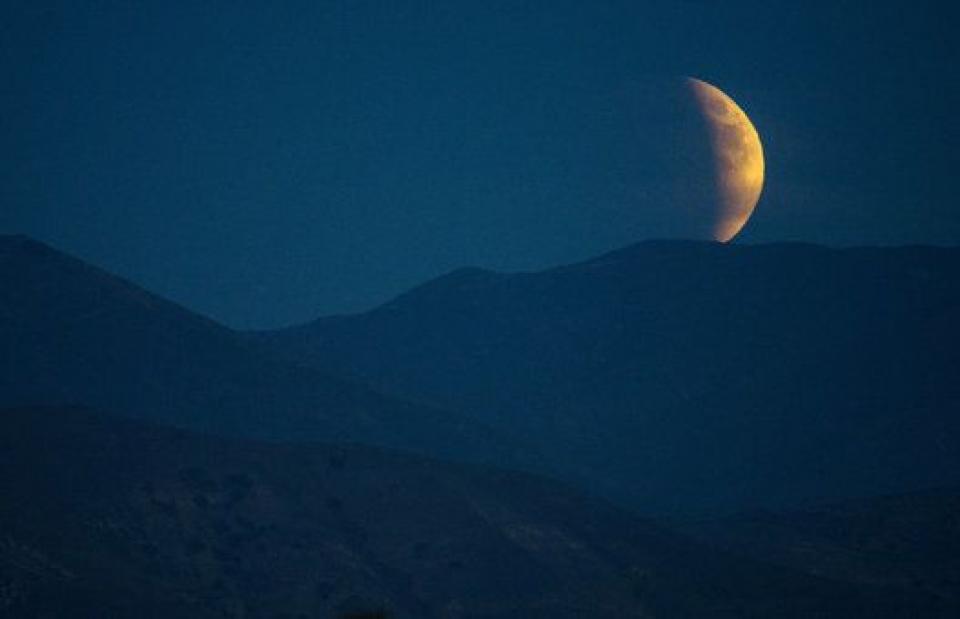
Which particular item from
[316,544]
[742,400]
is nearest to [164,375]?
[316,544]

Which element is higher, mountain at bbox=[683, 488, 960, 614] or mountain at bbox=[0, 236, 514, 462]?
mountain at bbox=[0, 236, 514, 462]

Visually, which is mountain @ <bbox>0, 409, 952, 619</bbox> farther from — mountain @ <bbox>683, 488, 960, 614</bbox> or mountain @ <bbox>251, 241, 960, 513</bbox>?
mountain @ <bbox>251, 241, 960, 513</bbox>

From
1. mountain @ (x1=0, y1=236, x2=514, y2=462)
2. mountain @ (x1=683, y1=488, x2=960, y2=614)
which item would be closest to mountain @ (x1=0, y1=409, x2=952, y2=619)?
mountain @ (x1=683, y1=488, x2=960, y2=614)

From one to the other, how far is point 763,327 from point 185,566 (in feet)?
487

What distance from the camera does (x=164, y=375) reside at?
13662 centimetres

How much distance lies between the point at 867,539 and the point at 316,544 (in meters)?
52.0

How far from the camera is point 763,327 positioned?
197m

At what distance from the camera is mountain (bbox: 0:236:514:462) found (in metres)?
132

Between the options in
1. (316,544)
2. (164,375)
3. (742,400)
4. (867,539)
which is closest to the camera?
(316,544)

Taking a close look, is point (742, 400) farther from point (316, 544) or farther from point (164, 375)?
point (316, 544)

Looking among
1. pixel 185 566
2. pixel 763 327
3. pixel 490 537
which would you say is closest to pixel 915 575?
pixel 490 537

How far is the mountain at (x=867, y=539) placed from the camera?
82.4 meters

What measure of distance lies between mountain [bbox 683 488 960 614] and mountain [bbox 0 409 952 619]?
14.6 feet

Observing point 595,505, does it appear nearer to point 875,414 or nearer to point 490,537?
point 490,537
